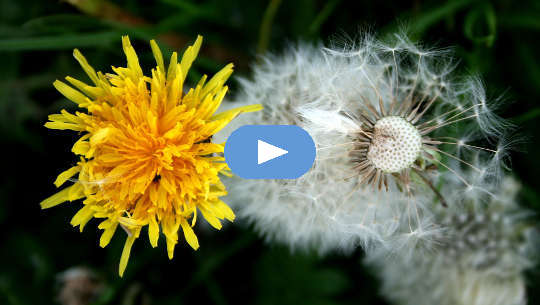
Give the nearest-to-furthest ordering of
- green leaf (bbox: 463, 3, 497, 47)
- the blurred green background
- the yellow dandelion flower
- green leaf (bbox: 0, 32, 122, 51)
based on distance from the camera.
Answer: the yellow dandelion flower → green leaf (bbox: 0, 32, 122, 51) → green leaf (bbox: 463, 3, 497, 47) → the blurred green background

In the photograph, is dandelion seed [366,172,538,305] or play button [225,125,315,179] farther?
dandelion seed [366,172,538,305]

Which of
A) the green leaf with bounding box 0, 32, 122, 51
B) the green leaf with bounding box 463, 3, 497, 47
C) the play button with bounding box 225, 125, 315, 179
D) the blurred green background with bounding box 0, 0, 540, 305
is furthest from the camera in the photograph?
the blurred green background with bounding box 0, 0, 540, 305

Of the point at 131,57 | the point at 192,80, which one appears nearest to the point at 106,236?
the point at 131,57

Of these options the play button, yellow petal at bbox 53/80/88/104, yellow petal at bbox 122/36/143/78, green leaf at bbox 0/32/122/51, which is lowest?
yellow petal at bbox 53/80/88/104

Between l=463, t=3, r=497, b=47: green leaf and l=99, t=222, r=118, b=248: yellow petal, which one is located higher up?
l=463, t=3, r=497, b=47: green leaf

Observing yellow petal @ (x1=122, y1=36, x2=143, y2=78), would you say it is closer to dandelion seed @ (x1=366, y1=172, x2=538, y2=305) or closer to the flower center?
the flower center

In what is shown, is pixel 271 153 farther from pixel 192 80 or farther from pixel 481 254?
pixel 481 254

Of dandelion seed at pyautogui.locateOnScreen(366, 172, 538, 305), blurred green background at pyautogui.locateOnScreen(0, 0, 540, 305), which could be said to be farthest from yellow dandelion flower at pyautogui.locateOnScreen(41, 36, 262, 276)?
dandelion seed at pyautogui.locateOnScreen(366, 172, 538, 305)
